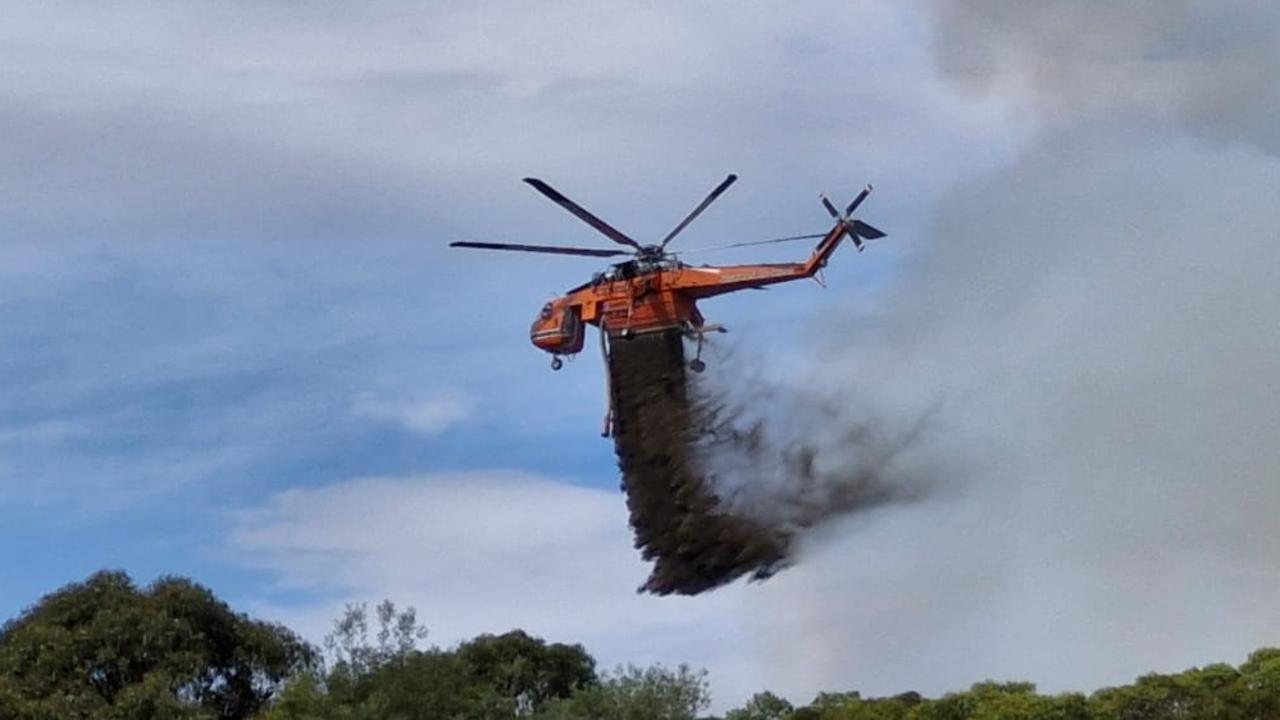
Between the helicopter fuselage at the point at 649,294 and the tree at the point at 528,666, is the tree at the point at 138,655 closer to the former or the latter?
the tree at the point at 528,666

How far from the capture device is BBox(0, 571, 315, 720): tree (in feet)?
256

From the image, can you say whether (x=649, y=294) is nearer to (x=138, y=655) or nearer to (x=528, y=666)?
(x=528, y=666)

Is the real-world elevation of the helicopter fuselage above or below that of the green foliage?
above

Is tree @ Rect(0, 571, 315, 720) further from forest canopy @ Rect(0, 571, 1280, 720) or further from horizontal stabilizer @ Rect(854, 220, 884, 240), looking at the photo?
horizontal stabilizer @ Rect(854, 220, 884, 240)

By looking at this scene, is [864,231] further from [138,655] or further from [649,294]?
[138,655]

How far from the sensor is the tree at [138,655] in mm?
78000

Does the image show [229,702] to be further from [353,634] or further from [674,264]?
[674,264]

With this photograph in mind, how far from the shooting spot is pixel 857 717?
234 ft

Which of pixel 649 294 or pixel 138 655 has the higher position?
pixel 649 294

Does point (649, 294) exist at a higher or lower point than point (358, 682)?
higher

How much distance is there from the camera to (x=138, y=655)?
81.2 metres

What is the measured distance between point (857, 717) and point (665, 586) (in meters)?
10.6

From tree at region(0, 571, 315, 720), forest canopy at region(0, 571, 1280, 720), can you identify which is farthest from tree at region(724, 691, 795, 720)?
tree at region(0, 571, 315, 720)

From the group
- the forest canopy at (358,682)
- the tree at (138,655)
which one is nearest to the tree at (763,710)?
the forest canopy at (358,682)
